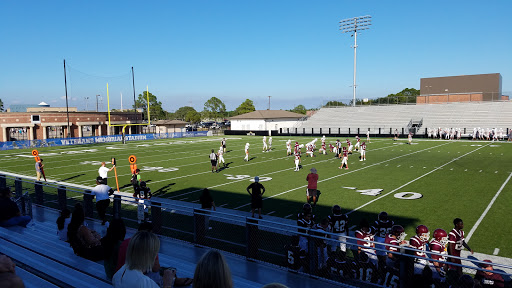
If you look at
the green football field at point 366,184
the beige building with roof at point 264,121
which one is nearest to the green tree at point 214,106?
the beige building with roof at point 264,121

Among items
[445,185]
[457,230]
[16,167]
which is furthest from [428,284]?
[16,167]

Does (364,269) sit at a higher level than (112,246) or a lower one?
lower

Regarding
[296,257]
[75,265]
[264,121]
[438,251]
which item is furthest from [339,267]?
[264,121]

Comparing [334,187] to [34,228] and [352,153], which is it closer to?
[34,228]

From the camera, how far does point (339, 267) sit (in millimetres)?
6000

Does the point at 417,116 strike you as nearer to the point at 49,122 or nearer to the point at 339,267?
the point at 49,122

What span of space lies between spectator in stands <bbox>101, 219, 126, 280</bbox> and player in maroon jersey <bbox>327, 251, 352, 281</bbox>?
11.1ft

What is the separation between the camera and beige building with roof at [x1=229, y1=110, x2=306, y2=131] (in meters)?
68.4

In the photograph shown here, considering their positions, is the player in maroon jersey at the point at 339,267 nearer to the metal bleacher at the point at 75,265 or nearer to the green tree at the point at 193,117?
the metal bleacher at the point at 75,265

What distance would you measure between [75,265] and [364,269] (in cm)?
466

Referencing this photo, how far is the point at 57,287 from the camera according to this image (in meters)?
4.79

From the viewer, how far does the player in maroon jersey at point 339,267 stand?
5980 millimetres

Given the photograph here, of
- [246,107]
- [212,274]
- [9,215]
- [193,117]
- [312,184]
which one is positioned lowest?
[312,184]

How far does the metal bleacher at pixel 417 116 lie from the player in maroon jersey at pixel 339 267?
161ft
